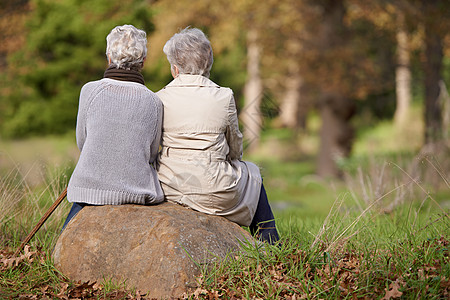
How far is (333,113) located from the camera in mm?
→ 13422

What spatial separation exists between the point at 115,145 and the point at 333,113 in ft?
34.4

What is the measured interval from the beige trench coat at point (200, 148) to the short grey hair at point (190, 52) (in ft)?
0.21

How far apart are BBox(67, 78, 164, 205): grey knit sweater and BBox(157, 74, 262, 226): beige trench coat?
137 millimetres

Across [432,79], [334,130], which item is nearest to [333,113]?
[334,130]

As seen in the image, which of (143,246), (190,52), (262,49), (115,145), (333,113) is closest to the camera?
(143,246)

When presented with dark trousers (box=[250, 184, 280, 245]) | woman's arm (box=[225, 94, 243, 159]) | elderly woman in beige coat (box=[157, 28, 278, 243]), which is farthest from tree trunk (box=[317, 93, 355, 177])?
elderly woman in beige coat (box=[157, 28, 278, 243])

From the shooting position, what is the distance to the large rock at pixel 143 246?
3271 millimetres

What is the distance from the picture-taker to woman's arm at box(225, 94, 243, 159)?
3.62 meters

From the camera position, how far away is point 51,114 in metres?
13.6

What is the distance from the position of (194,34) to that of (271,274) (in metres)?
1.57

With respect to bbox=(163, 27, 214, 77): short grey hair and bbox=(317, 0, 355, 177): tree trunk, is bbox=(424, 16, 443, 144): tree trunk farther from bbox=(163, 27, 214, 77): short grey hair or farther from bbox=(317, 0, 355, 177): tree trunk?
bbox=(163, 27, 214, 77): short grey hair

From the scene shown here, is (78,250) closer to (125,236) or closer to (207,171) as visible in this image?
(125,236)

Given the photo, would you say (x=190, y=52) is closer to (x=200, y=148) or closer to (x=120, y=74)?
(x=120, y=74)

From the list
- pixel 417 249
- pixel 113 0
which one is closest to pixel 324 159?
pixel 113 0
